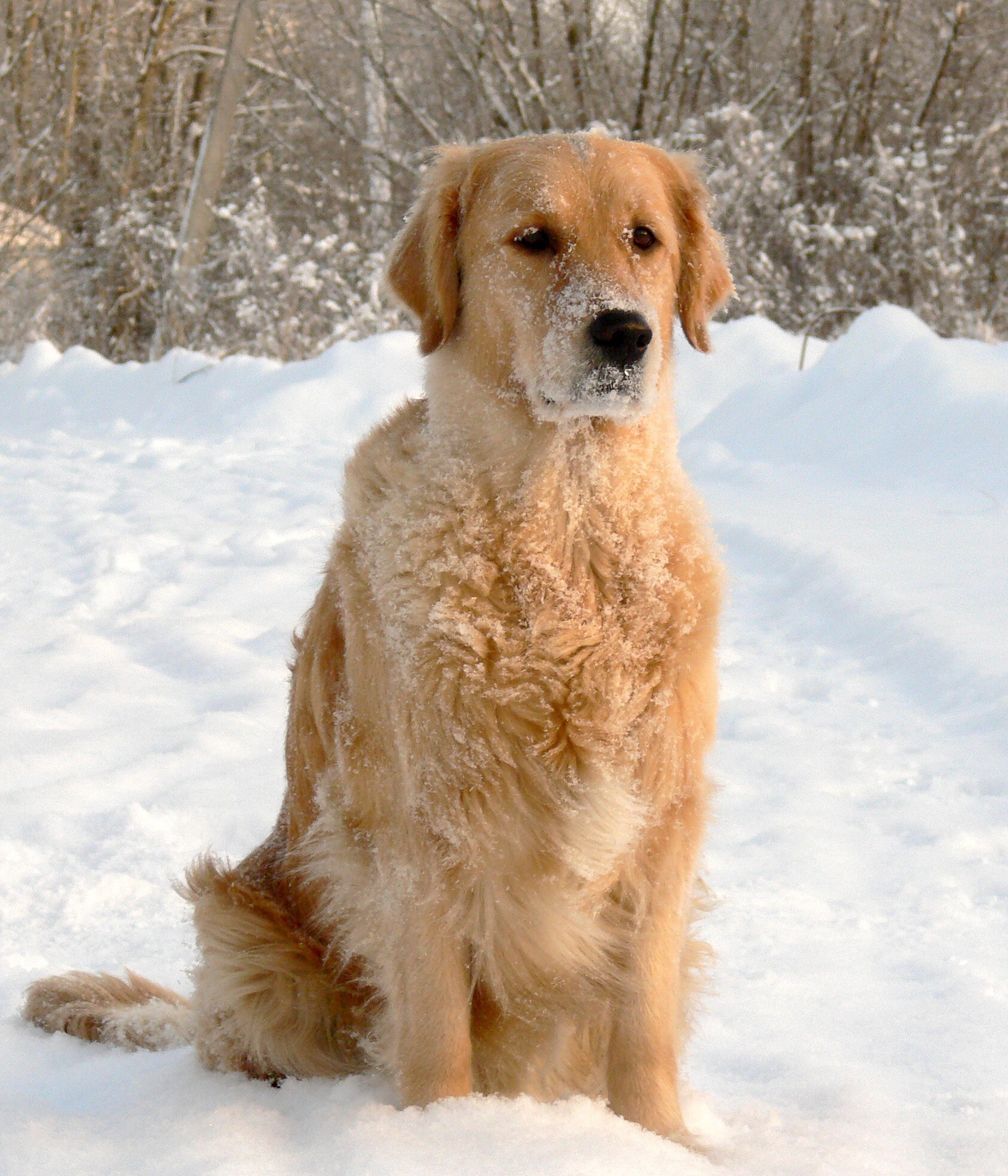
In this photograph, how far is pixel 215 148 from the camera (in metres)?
13.9

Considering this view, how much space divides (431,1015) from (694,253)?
61.7 inches

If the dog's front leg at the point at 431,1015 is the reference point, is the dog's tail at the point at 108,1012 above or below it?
below

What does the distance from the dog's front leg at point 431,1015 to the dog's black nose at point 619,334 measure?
1011mm

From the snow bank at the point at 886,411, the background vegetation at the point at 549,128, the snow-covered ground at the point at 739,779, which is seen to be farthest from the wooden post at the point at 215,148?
the snow bank at the point at 886,411

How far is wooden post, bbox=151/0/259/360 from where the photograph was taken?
13.5 meters

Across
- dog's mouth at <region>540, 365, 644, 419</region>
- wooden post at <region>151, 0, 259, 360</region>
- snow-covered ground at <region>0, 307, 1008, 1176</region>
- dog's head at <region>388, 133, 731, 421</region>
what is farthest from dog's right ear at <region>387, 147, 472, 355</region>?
wooden post at <region>151, 0, 259, 360</region>

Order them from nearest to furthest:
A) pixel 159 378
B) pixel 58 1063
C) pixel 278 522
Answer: pixel 58 1063 → pixel 278 522 → pixel 159 378

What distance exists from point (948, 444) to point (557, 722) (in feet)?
14.8

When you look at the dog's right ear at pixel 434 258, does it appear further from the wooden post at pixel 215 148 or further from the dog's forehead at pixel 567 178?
the wooden post at pixel 215 148

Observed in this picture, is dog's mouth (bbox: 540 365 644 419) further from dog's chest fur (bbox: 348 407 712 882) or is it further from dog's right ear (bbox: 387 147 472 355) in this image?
dog's right ear (bbox: 387 147 472 355)

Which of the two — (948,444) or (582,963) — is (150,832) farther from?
(948,444)

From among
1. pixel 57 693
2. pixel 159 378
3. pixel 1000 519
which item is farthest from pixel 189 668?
pixel 159 378

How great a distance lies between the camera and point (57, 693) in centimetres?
430

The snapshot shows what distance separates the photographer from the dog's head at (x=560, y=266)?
2.17m
